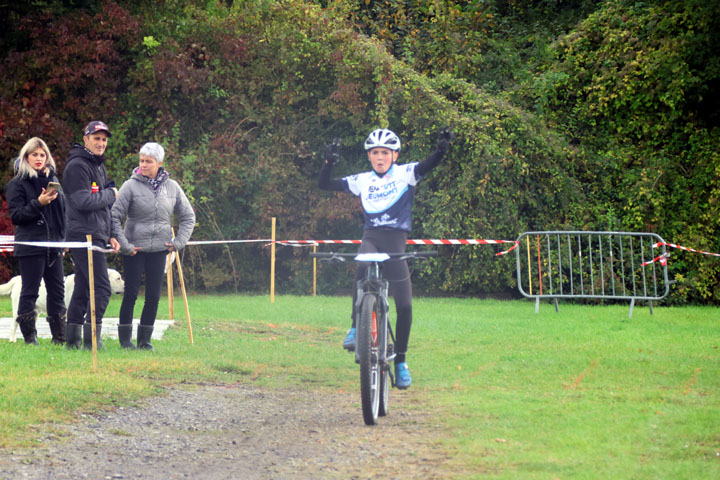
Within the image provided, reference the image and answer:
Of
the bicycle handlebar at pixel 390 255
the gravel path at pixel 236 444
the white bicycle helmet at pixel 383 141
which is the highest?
the white bicycle helmet at pixel 383 141

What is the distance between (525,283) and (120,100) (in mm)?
8616

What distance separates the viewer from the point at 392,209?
7.44m

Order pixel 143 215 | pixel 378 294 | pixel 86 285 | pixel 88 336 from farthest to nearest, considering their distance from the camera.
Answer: pixel 88 336, pixel 143 215, pixel 86 285, pixel 378 294

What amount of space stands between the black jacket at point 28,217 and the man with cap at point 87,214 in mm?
456

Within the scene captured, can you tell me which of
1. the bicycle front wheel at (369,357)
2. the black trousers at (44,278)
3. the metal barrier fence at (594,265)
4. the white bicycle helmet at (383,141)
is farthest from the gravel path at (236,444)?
the metal barrier fence at (594,265)

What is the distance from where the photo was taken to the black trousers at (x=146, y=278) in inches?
376

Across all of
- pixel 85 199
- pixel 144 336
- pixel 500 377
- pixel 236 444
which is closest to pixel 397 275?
pixel 500 377

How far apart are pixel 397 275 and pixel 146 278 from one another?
333cm

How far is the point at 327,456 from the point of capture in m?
5.63

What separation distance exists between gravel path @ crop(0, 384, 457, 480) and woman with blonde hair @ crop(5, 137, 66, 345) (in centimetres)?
282


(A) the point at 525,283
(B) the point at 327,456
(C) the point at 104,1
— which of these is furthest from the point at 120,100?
(B) the point at 327,456

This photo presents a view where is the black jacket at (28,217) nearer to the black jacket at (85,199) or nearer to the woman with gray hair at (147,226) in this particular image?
the black jacket at (85,199)

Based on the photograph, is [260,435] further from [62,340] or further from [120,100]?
[120,100]

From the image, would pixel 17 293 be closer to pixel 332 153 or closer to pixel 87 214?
pixel 87 214
